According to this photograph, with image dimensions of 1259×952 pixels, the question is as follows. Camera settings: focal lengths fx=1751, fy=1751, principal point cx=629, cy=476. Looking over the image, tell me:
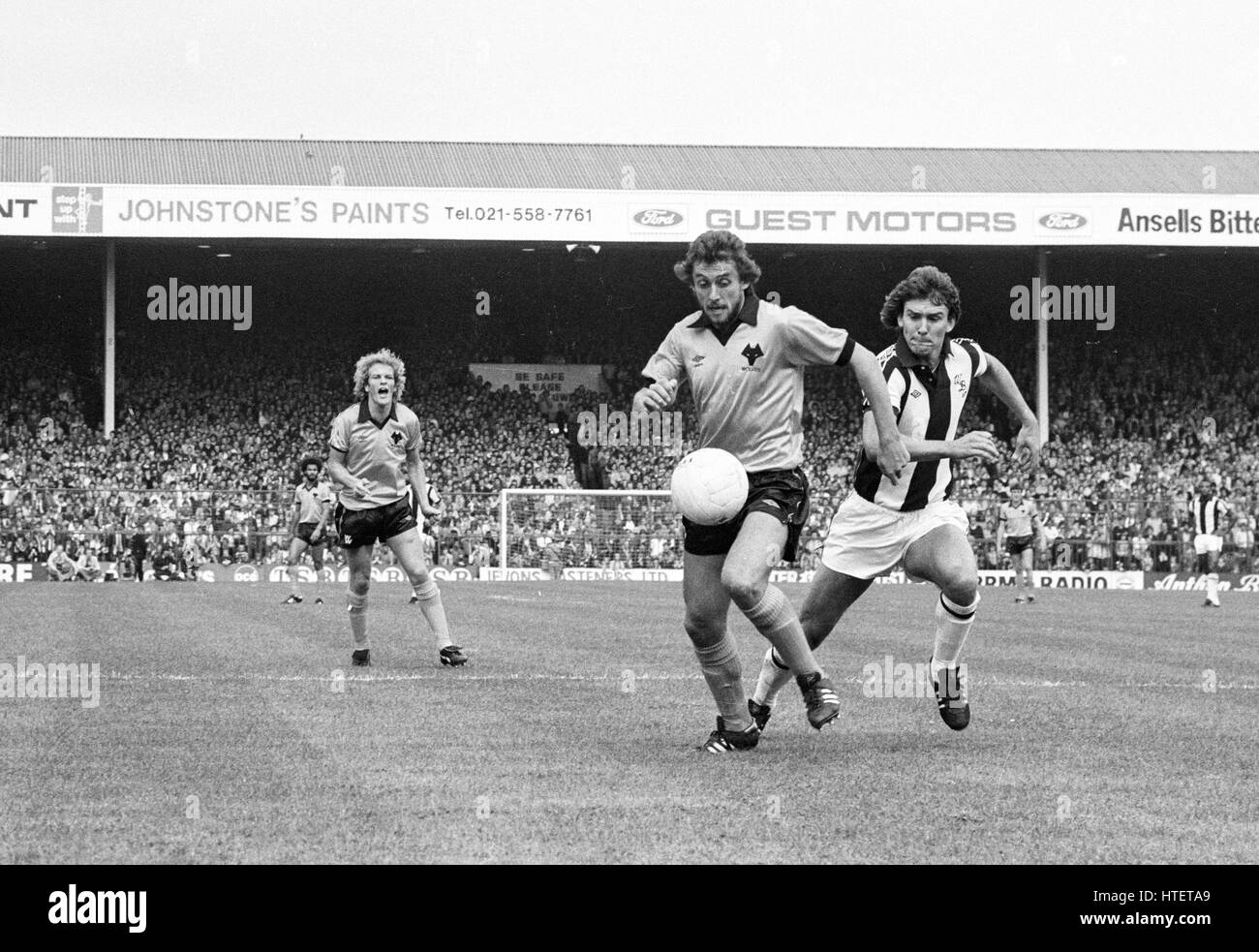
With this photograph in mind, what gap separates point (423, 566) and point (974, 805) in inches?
275

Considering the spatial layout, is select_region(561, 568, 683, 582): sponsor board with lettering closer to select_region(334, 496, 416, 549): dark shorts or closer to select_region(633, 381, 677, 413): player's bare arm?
select_region(334, 496, 416, 549): dark shorts

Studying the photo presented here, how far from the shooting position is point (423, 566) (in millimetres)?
12992

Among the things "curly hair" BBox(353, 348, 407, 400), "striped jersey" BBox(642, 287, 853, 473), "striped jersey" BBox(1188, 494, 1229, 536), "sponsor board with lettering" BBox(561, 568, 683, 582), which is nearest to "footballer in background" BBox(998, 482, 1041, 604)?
"striped jersey" BBox(1188, 494, 1229, 536)

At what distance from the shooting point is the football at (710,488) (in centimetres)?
791

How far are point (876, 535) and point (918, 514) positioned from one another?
0.25 meters

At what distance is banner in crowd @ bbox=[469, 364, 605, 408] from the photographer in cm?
4650

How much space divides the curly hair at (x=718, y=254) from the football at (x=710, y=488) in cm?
84

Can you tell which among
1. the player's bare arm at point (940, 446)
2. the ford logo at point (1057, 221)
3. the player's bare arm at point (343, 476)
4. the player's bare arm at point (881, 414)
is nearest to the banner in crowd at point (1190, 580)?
the ford logo at point (1057, 221)

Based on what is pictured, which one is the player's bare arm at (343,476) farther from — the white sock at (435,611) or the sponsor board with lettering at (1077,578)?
the sponsor board with lettering at (1077,578)

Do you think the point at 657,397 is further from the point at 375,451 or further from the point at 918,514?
the point at 375,451

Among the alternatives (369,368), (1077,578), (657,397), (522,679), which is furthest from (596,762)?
(1077,578)

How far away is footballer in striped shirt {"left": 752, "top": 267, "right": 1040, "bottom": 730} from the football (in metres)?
0.96

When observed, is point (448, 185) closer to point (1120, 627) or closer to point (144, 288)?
point (144, 288)
